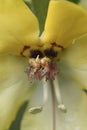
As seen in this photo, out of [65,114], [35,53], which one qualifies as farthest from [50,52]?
[65,114]

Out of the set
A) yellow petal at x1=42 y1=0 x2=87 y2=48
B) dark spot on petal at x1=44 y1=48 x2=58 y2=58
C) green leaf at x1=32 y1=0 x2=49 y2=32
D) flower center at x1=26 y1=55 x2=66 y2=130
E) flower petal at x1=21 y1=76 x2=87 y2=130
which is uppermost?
green leaf at x1=32 y1=0 x2=49 y2=32

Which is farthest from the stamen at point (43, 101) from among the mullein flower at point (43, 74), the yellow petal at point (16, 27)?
the yellow petal at point (16, 27)

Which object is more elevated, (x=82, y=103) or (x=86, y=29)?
(x=86, y=29)

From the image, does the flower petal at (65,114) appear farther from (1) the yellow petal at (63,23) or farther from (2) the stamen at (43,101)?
(1) the yellow petal at (63,23)

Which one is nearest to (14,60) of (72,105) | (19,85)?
(19,85)

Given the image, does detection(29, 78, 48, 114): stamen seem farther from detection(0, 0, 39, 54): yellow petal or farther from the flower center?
detection(0, 0, 39, 54): yellow petal

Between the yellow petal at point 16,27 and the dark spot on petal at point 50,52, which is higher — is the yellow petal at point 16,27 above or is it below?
above

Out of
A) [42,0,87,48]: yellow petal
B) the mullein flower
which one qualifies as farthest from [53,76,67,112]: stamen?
[42,0,87,48]: yellow petal

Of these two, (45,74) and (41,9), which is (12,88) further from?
(41,9)

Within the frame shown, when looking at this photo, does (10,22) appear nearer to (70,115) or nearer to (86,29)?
(86,29)
